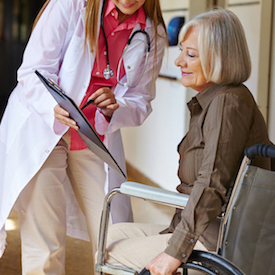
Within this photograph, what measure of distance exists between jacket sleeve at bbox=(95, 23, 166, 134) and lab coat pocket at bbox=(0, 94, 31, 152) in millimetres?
280

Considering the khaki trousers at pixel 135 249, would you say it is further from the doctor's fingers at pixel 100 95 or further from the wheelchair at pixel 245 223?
the doctor's fingers at pixel 100 95

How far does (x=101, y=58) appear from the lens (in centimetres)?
155

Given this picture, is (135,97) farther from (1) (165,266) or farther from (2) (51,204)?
(1) (165,266)

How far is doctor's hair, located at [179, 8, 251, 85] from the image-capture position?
1144 mm

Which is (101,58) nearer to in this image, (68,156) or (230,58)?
(68,156)

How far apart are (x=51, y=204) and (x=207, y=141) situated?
2.32 ft

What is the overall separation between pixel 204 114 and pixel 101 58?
59 cm

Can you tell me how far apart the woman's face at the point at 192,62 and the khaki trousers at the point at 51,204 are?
20.3 inches

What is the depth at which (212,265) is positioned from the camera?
94 cm

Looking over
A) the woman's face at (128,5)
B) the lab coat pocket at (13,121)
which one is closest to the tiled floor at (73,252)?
the lab coat pocket at (13,121)

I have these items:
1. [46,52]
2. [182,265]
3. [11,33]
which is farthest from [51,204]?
[11,33]

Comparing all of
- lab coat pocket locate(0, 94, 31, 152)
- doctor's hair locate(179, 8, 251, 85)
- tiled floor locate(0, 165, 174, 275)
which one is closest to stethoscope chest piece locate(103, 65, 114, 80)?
lab coat pocket locate(0, 94, 31, 152)

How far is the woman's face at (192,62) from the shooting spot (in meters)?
1.21

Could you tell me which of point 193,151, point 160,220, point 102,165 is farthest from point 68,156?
point 160,220
